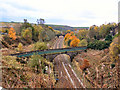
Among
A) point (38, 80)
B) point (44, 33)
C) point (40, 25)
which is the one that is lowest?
point (38, 80)

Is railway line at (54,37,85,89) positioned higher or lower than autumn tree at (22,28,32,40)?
lower

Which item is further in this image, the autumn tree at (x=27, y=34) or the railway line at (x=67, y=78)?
the autumn tree at (x=27, y=34)

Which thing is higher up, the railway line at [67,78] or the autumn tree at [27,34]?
the autumn tree at [27,34]

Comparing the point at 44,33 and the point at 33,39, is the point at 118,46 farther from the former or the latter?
the point at 33,39

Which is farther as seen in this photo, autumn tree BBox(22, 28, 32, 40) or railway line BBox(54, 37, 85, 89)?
autumn tree BBox(22, 28, 32, 40)

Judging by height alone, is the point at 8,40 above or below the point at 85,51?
above

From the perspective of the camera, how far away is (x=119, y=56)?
43.3 feet

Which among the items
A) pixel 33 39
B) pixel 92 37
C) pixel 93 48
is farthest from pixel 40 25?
pixel 93 48

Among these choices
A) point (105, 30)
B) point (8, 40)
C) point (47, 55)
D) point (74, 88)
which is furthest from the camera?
point (105, 30)

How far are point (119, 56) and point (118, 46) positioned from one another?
1.44 m

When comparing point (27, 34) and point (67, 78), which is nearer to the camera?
point (67, 78)

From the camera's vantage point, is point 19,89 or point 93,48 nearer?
point 19,89

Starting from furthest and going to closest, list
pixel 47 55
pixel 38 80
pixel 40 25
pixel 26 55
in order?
pixel 40 25, pixel 47 55, pixel 26 55, pixel 38 80

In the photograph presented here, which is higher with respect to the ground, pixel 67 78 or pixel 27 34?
pixel 27 34
